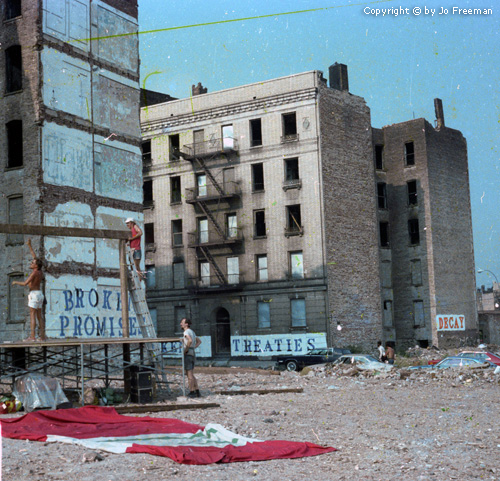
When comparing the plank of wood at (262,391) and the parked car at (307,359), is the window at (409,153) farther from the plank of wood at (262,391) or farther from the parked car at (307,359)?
the plank of wood at (262,391)

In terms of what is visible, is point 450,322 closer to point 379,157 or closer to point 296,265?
point 379,157

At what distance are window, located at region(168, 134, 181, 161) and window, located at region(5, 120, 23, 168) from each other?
1704 cm

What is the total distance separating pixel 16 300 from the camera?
89.0 ft

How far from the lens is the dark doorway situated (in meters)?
43.6

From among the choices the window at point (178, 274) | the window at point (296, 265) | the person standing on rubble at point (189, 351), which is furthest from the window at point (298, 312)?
the person standing on rubble at point (189, 351)

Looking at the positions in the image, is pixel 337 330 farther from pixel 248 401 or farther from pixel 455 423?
pixel 455 423

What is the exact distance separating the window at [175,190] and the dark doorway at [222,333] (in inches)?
309

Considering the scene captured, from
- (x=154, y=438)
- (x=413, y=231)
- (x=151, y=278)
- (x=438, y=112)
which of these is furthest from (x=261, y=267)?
(x=154, y=438)

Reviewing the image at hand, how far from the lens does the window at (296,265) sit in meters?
41.2

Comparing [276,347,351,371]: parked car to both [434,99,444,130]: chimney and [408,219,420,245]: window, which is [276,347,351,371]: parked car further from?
[434,99,444,130]: chimney

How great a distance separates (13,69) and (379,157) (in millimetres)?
28717

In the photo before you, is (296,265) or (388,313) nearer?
(296,265)

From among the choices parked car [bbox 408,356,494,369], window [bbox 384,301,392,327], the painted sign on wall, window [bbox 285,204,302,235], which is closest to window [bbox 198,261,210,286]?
window [bbox 285,204,302,235]

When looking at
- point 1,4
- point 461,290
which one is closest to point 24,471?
point 1,4
